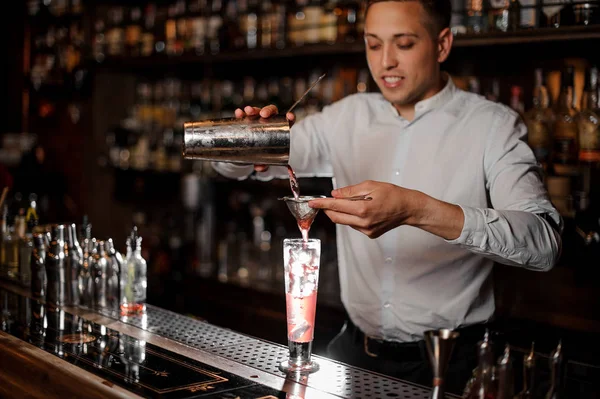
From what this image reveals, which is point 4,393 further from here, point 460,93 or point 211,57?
point 211,57

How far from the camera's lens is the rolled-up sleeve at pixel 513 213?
1813mm

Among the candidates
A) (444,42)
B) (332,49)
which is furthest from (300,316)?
(332,49)

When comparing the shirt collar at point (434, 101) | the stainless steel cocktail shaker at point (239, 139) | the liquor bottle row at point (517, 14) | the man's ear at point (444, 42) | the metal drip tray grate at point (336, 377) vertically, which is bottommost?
the metal drip tray grate at point (336, 377)

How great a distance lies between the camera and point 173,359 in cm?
177

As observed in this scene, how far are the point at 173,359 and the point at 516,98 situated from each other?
1984 mm

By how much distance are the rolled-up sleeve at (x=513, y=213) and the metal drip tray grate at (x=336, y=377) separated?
1.30ft

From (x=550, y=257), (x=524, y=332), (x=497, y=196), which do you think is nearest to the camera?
(x=550, y=257)

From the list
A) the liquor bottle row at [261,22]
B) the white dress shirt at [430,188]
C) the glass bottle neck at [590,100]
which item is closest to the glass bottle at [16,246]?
the white dress shirt at [430,188]

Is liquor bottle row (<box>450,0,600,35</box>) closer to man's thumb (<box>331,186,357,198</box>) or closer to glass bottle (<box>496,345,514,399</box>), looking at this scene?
man's thumb (<box>331,186,357,198</box>)

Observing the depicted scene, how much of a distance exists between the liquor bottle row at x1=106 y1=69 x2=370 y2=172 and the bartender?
4.14 feet

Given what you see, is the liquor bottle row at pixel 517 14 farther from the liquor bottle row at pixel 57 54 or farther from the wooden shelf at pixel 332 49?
the liquor bottle row at pixel 57 54

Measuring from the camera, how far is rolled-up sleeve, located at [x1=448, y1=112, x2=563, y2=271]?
1.81 metres

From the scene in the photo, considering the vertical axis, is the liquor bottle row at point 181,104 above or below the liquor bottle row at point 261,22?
below

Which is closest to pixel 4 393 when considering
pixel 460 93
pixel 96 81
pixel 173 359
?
pixel 173 359
